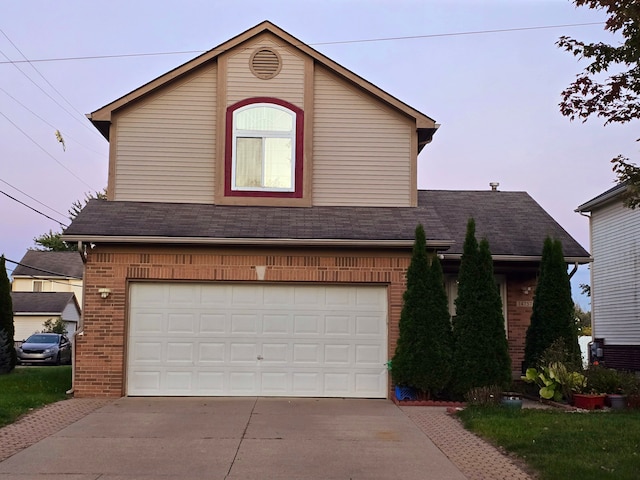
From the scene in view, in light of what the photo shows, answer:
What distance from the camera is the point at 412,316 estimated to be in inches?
498

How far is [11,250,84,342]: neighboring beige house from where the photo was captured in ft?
138

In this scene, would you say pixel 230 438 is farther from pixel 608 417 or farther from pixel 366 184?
pixel 366 184

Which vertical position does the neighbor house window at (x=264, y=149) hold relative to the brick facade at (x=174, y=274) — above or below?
above

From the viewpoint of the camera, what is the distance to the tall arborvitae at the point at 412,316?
12.5 m

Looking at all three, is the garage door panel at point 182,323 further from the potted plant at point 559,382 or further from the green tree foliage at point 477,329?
the potted plant at point 559,382

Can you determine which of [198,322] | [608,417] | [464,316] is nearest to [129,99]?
[198,322]

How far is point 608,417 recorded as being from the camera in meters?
10.7

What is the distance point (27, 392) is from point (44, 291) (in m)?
36.3

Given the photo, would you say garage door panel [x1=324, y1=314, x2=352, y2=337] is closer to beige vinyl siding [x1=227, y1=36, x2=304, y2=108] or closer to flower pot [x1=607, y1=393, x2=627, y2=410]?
beige vinyl siding [x1=227, y1=36, x2=304, y2=108]

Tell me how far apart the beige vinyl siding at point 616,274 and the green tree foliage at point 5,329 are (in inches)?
718

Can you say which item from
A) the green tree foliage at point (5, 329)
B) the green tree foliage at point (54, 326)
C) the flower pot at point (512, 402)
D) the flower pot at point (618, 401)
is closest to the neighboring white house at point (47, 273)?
the green tree foliage at point (54, 326)

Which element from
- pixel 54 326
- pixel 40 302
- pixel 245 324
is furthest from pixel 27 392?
pixel 40 302

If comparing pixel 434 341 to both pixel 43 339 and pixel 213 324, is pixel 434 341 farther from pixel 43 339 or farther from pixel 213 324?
pixel 43 339

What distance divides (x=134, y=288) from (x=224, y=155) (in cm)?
332
